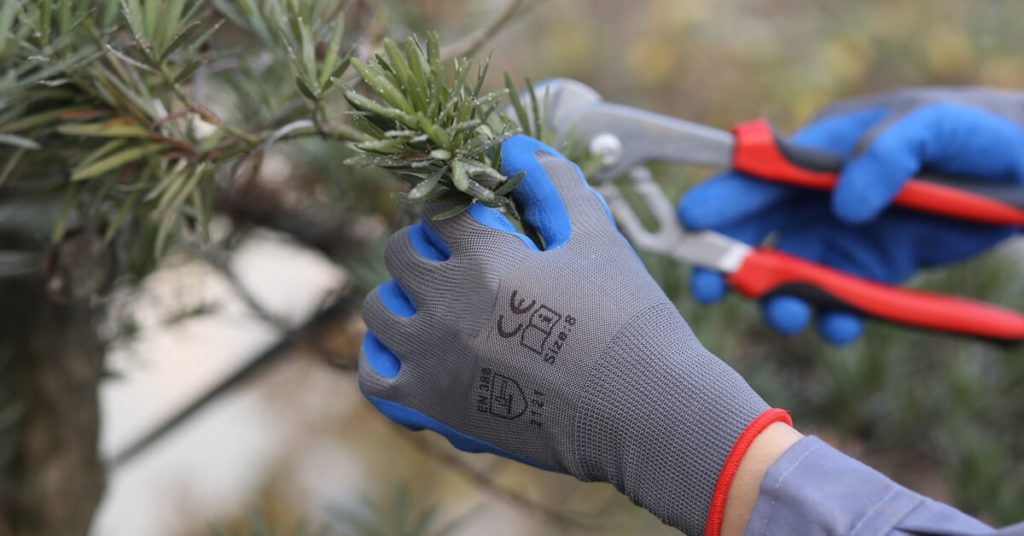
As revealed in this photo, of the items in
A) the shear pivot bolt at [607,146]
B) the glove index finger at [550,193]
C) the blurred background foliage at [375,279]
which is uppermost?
the glove index finger at [550,193]

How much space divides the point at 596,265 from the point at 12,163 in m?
0.38

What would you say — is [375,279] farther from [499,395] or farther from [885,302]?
[885,302]

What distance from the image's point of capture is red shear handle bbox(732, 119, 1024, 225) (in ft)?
2.94

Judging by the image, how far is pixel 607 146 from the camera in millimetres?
803

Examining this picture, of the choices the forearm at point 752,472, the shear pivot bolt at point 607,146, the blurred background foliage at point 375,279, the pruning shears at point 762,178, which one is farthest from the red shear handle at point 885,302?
the forearm at point 752,472

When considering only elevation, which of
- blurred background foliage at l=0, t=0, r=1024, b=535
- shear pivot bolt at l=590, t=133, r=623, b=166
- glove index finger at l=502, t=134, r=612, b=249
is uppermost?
glove index finger at l=502, t=134, r=612, b=249

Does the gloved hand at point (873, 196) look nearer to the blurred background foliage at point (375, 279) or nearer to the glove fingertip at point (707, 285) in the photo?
the glove fingertip at point (707, 285)

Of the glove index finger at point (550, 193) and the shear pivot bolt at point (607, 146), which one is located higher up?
the glove index finger at point (550, 193)

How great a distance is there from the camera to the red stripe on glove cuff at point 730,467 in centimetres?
57

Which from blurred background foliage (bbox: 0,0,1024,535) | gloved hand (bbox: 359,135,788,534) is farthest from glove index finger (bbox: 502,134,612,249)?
blurred background foliage (bbox: 0,0,1024,535)

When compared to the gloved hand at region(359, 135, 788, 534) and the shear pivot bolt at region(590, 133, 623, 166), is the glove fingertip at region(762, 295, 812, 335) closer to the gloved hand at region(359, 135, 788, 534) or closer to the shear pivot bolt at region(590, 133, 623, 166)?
the shear pivot bolt at region(590, 133, 623, 166)

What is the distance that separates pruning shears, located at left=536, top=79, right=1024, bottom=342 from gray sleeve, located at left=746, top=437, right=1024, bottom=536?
0.29m

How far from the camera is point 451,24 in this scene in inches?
49.9

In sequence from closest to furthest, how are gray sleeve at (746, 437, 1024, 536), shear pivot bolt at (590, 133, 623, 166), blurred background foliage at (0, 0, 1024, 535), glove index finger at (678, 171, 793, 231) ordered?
1. gray sleeve at (746, 437, 1024, 536)
2. blurred background foliage at (0, 0, 1024, 535)
3. shear pivot bolt at (590, 133, 623, 166)
4. glove index finger at (678, 171, 793, 231)
